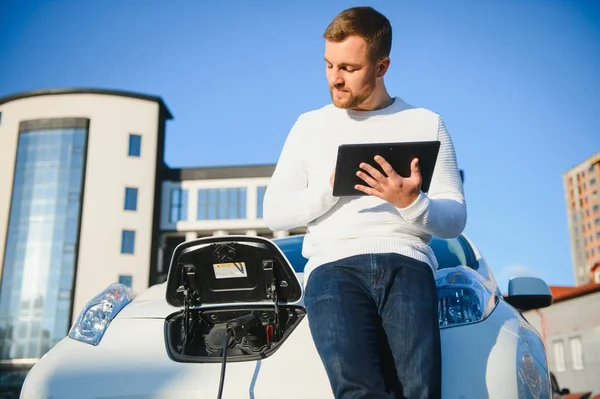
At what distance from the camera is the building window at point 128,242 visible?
55281mm

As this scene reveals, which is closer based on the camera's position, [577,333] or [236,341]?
[236,341]

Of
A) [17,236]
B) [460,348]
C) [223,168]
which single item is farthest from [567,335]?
[17,236]

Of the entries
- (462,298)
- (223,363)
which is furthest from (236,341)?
(462,298)

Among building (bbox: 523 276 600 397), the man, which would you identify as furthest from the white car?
building (bbox: 523 276 600 397)

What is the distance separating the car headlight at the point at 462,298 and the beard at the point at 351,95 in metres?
0.86

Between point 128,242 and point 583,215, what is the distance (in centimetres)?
11424

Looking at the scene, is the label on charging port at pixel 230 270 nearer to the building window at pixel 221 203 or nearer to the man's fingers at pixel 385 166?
the man's fingers at pixel 385 166

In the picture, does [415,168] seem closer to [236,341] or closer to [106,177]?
[236,341]

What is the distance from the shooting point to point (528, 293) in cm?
345

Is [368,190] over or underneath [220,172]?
underneath

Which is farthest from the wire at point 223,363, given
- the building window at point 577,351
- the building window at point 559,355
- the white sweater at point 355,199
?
the building window at point 559,355

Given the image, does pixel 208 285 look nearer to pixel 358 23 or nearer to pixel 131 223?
pixel 358 23

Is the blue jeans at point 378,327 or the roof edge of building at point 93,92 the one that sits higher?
the roof edge of building at point 93,92

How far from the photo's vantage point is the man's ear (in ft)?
7.32
